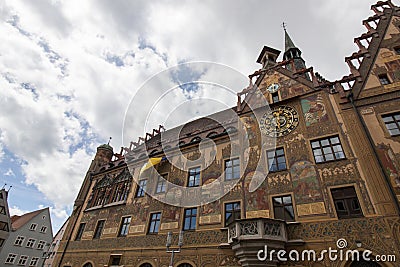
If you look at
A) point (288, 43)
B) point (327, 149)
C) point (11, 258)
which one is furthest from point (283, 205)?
point (11, 258)

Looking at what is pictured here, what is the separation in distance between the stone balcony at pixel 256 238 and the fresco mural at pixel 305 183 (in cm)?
164

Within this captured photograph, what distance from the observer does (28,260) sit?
3183 cm

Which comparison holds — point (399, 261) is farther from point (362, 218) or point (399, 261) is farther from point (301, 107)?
point (301, 107)

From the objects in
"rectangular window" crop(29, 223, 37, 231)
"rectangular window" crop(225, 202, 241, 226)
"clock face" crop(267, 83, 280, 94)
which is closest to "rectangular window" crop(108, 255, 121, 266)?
A: "rectangular window" crop(225, 202, 241, 226)

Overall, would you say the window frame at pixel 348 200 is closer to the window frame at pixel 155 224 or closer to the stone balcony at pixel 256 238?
the stone balcony at pixel 256 238

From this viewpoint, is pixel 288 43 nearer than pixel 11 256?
Yes

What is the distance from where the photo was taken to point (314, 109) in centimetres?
1285

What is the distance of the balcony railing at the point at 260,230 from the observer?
9562 mm

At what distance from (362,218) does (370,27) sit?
12499mm

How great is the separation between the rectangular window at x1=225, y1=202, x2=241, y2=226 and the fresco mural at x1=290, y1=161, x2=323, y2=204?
309 centimetres

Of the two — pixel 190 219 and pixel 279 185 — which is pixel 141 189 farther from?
pixel 279 185

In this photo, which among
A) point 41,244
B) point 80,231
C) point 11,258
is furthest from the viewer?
point 41,244

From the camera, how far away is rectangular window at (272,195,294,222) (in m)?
10.6

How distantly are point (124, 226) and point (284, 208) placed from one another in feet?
37.3
